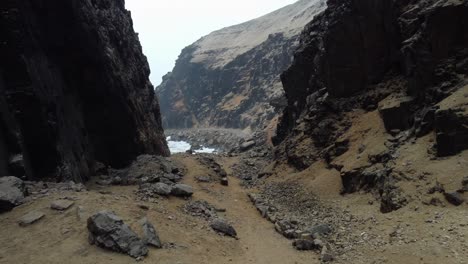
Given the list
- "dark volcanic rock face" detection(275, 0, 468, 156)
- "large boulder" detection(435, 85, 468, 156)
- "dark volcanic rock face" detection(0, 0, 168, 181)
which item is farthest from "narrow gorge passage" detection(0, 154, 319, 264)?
"dark volcanic rock face" detection(275, 0, 468, 156)

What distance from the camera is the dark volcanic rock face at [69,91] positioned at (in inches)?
949

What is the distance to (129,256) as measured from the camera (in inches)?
567

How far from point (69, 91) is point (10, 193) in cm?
1511

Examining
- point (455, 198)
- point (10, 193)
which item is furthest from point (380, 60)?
point (10, 193)

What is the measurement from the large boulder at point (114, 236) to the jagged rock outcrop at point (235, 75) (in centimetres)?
7923

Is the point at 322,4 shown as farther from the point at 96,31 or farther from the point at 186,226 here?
the point at 186,226

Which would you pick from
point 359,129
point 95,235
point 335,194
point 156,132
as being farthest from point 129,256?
point 156,132

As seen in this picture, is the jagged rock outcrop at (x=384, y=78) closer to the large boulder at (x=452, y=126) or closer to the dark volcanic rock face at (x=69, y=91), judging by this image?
the large boulder at (x=452, y=126)

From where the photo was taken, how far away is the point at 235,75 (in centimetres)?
13800

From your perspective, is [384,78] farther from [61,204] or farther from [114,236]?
[61,204]

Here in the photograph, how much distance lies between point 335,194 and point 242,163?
2418 centimetres

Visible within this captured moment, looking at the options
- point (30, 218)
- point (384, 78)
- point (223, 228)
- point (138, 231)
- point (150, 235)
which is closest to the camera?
point (150, 235)

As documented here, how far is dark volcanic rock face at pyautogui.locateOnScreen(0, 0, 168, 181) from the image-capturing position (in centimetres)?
2411

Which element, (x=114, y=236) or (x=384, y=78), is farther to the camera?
(x=384, y=78)
